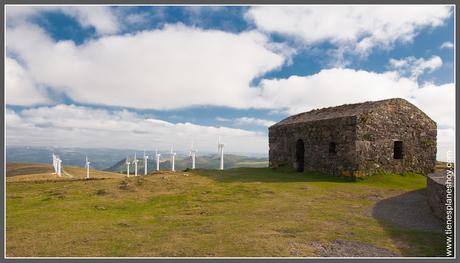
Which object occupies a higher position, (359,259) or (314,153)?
(314,153)

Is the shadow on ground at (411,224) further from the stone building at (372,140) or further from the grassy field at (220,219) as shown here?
the stone building at (372,140)

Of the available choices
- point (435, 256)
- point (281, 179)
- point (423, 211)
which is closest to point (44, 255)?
point (435, 256)

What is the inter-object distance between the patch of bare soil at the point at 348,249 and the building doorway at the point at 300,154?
21690mm

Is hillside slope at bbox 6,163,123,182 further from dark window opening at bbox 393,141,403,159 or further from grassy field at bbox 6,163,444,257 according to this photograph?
dark window opening at bbox 393,141,403,159

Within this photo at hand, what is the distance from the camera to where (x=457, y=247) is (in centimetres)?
951

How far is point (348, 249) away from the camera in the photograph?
993 cm

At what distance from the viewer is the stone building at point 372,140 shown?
81.4 feet

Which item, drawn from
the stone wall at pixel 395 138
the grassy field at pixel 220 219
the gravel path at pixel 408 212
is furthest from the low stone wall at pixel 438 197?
the stone wall at pixel 395 138

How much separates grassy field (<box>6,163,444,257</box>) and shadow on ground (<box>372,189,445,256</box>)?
38 mm

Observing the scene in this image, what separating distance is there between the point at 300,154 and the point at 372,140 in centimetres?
860

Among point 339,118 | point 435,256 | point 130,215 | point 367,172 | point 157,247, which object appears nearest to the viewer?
point 435,256

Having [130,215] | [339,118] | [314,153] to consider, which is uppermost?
[339,118]

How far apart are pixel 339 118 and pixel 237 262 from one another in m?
20.7

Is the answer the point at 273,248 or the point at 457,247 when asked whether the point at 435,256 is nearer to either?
the point at 457,247
